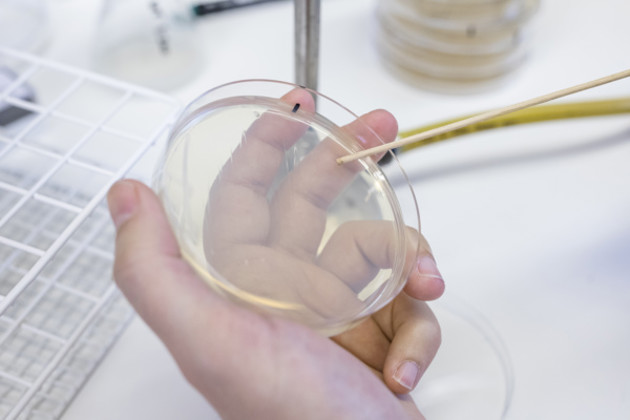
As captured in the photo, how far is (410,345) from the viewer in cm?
46

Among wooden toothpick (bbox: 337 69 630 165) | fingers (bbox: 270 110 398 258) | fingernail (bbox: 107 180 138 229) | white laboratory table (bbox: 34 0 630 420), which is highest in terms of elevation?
wooden toothpick (bbox: 337 69 630 165)

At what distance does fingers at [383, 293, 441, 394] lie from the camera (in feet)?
1.46

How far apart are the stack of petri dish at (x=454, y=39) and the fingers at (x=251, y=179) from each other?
0.28 metres

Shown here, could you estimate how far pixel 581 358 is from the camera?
0.52 metres

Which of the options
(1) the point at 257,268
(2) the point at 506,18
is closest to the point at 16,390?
(1) the point at 257,268

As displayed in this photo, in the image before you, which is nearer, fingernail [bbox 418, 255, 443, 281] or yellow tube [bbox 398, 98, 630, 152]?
fingernail [bbox 418, 255, 443, 281]

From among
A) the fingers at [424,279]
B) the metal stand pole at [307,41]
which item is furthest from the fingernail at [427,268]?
the metal stand pole at [307,41]

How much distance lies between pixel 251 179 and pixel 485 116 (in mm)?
176

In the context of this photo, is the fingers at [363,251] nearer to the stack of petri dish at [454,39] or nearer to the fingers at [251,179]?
the fingers at [251,179]

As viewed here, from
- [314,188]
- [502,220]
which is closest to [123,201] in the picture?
[314,188]

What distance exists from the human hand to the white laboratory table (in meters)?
0.14

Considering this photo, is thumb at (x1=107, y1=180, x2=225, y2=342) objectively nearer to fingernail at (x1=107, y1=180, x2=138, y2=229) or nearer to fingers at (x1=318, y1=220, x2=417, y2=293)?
A: fingernail at (x1=107, y1=180, x2=138, y2=229)

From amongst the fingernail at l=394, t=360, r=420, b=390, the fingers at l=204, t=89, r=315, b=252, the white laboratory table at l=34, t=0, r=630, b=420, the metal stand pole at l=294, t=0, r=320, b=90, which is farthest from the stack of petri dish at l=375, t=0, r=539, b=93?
the fingernail at l=394, t=360, r=420, b=390

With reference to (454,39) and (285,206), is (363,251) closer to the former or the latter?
(285,206)
